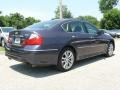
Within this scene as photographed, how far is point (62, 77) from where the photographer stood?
5.80m

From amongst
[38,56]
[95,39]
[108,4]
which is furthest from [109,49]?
[108,4]

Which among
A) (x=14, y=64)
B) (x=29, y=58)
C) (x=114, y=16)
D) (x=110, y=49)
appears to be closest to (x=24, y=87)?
(x=29, y=58)

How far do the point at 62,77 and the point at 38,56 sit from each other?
84 centimetres

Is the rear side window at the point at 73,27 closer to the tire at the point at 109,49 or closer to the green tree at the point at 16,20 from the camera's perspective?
the tire at the point at 109,49

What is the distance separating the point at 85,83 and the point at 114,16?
31.6m

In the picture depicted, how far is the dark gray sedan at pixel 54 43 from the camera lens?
18.9 ft

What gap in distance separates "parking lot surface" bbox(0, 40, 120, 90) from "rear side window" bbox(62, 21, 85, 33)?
1183 mm

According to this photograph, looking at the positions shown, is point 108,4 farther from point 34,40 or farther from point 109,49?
point 34,40

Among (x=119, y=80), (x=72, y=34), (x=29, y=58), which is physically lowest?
(x=119, y=80)

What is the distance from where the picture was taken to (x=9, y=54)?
643cm

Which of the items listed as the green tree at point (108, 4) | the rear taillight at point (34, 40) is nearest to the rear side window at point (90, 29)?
the rear taillight at point (34, 40)

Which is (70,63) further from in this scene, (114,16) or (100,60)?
(114,16)

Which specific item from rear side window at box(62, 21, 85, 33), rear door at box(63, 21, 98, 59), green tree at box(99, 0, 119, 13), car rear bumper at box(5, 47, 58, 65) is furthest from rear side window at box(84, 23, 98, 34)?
green tree at box(99, 0, 119, 13)

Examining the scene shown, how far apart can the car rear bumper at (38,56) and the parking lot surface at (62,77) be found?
0.41m
